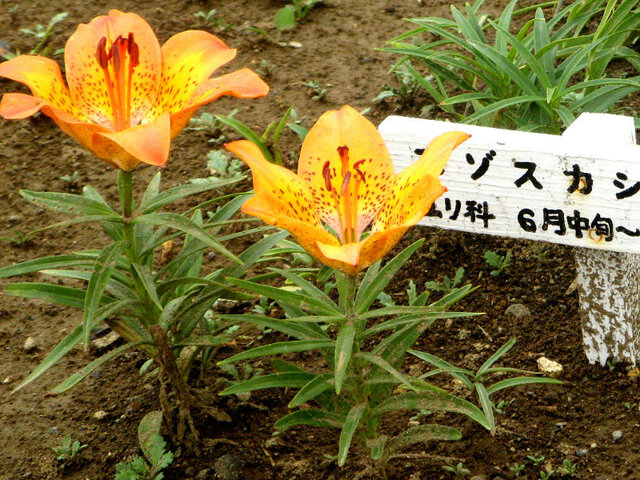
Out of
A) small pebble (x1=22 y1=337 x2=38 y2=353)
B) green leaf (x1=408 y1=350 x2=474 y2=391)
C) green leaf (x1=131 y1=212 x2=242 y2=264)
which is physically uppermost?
green leaf (x1=131 y1=212 x2=242 y2=264)

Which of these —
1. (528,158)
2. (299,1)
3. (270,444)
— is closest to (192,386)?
(270,444)

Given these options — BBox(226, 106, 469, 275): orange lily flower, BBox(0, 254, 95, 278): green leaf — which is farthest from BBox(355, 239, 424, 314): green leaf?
BBox(0, 254, 95, 278): green leaf

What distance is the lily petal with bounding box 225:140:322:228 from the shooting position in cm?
155

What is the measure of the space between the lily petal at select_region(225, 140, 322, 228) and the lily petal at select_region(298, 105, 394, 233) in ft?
0.09

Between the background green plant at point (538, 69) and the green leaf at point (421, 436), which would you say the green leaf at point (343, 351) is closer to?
the green leaf at point (421, 436)

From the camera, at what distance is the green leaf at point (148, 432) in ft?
6.71

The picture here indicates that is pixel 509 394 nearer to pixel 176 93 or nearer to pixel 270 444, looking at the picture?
pixel 270 444

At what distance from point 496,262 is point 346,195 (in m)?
1.12

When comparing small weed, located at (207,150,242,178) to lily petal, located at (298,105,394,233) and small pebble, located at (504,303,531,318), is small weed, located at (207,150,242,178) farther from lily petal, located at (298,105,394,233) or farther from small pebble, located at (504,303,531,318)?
lily petal, located at (298,105,394,233)

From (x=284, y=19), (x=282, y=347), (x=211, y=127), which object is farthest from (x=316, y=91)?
(x=282, y=347)

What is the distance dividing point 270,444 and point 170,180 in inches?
48.1

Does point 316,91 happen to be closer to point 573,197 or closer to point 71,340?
point 573,197

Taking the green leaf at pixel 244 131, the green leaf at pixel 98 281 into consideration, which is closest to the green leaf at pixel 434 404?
the green leaf at pixel 98 281

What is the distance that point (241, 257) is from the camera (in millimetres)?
1997
